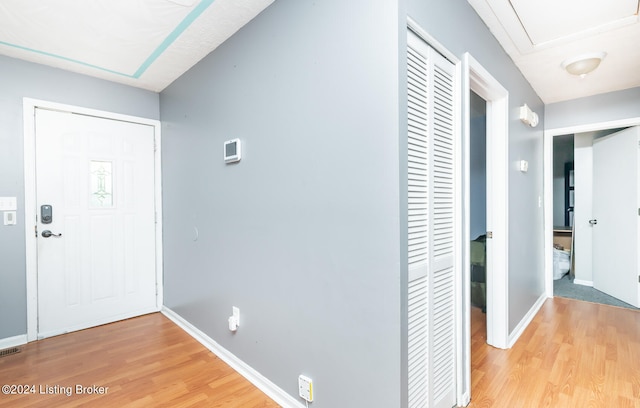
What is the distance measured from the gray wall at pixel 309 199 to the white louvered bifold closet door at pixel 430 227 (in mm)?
155

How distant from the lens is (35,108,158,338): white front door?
2689 mm

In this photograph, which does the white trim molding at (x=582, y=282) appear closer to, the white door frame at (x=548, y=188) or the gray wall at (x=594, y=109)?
the white door frame at (x=548, y=188)

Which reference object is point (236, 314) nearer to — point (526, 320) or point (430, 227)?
point (430, 227)

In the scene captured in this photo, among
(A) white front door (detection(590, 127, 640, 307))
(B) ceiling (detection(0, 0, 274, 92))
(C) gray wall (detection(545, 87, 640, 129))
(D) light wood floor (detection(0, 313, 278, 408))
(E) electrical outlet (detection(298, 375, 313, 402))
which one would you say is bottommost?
(D) light wood floor (detection(0, 313, 278, 408))

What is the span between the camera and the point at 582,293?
3818 mm

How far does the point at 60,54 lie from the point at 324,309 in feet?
9.47

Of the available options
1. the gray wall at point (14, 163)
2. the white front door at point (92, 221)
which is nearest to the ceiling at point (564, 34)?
the white front door at point (92, 221)

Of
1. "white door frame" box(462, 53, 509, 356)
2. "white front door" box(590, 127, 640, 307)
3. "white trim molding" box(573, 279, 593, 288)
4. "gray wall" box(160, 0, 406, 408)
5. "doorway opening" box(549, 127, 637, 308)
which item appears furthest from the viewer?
"white trim molding" box(573, 279, 593, 288)

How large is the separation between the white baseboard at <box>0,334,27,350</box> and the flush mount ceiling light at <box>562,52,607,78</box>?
512cm

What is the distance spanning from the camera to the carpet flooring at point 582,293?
349cm

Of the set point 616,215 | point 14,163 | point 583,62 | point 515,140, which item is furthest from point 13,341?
point 616,215

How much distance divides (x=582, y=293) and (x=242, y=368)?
13.8ft

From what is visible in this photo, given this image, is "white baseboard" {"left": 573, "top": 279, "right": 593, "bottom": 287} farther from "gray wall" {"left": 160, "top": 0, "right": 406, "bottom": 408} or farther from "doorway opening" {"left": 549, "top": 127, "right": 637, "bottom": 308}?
"gray wall" {"left": 160, "top": 0, "right": 406, "bottom": 408}

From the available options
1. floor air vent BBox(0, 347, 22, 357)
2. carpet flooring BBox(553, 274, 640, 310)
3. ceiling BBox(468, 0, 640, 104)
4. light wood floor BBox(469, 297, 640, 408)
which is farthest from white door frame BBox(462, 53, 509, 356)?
floor air vent BBox(0, 347, 22, 357)
